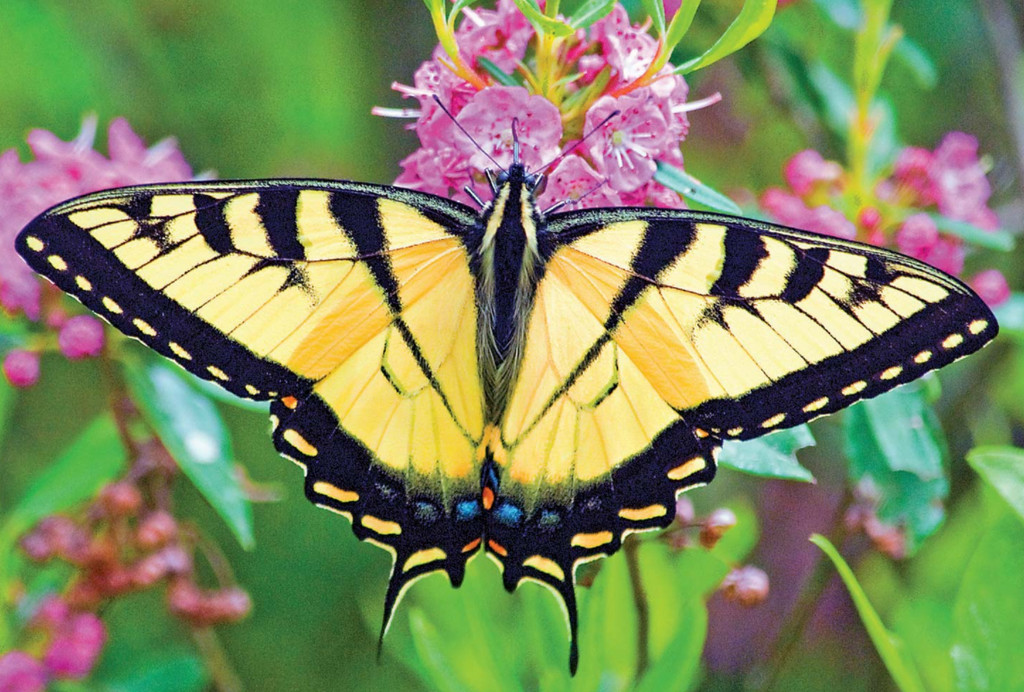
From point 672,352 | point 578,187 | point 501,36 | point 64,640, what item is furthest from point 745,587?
point 64,640

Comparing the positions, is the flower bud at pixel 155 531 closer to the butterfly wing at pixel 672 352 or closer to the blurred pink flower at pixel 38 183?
the blurred pink flower at pixel 38 183

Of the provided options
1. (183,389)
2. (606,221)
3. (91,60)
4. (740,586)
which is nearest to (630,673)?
(740,586)

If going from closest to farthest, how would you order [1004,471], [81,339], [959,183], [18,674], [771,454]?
[1004,471]
[771,454]
[81,339]
[18,674]
[959,183]

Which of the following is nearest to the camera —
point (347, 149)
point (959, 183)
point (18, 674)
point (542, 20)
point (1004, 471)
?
point (542, 20)

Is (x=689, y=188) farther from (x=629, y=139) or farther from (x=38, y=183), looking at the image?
(x=38, y=183)

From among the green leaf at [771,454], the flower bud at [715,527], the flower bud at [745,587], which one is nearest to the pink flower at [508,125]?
the green leaf at [771,454]

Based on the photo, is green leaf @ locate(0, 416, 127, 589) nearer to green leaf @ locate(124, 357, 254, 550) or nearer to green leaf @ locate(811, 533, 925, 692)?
green leaf @ locate(124, 357, 254, 550)

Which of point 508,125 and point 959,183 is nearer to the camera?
point 508,125
